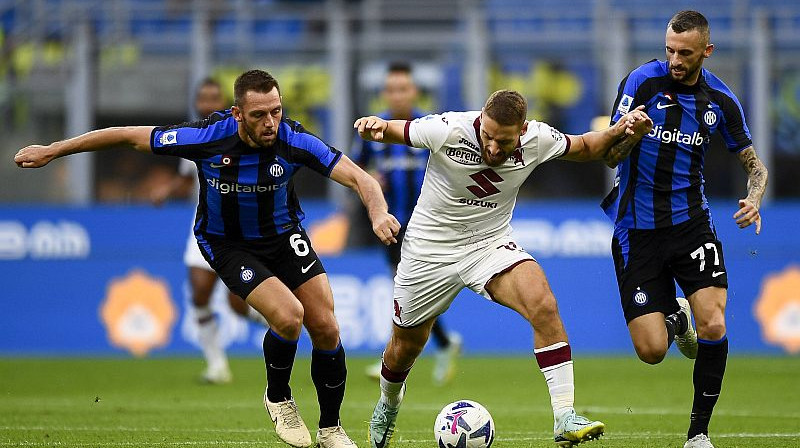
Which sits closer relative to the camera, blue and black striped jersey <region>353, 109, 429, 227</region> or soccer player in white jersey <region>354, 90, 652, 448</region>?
soccer player in white jersey <region>354, 90, 652, 448</region>

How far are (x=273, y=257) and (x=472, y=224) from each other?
4.14ft

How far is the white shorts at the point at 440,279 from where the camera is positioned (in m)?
7.18

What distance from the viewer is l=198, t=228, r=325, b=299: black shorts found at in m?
7.53

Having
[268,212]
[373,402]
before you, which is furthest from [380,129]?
[373,402]

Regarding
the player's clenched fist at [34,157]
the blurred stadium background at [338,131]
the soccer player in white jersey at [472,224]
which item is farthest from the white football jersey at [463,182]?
the blurred stadium background at [338,131]

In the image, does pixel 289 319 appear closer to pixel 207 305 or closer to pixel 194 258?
pixel 194 258

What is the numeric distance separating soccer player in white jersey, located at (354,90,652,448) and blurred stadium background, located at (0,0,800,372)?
23.9 feet

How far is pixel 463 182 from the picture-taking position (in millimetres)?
7215

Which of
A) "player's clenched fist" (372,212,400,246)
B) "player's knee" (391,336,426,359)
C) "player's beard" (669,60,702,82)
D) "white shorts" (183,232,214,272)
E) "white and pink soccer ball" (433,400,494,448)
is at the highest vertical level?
"player's beard" (669,60,702,82)

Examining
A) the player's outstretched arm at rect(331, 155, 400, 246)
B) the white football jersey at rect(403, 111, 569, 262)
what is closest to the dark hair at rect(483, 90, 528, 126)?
the white football jersey at rect(403, 111, 569, 262)

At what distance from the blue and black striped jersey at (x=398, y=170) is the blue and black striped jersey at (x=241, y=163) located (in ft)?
14.3

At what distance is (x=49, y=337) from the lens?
15211 millimetres

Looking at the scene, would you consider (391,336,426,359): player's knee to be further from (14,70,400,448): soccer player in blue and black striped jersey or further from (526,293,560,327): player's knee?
(526,293,560,327): player's knee

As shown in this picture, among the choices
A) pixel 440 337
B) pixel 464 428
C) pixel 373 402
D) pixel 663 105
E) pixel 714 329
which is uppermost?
pixel 663 105
